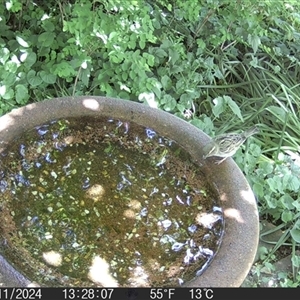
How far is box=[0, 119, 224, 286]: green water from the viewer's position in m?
2.01

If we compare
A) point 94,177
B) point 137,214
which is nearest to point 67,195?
point 94,177

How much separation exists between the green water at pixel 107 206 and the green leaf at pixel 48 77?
80cm

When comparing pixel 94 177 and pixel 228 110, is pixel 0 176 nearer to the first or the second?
pixel 94 177

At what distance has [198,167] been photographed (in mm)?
2459

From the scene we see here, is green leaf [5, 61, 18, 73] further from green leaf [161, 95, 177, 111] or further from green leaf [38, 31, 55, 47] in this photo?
green leaf [161, 95, 177, 111]

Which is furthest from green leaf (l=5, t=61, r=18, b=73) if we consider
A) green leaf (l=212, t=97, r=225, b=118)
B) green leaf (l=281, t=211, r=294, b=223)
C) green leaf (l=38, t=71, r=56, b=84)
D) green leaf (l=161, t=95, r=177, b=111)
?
green leaf (l=281, t=211, r=294, b=223)

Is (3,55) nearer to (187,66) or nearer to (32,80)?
(32,80)

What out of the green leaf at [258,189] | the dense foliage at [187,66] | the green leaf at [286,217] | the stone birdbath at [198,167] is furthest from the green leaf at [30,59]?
the green leaf at [286,217]

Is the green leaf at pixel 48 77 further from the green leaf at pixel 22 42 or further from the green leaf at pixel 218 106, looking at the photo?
the green leaf at pixel 218 106

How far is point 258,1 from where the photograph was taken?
3311mm

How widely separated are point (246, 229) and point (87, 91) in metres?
1.68

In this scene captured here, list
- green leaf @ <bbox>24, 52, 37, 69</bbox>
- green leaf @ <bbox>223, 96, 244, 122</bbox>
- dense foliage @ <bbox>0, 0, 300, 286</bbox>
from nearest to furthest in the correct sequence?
1. dense foliage @ <bbox>0, 0, 300, 286</bbox>
2. green leaf @ <bbox>24, 52, 37, 69</bbox>
3. green leaf @ <bbox>223, 96, 244, 122</bbox>

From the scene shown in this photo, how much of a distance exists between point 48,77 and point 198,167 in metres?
1.30

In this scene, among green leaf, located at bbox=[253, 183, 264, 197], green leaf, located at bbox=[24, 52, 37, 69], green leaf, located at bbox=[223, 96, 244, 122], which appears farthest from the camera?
green leaf, located at bbox=[223, 96, 244, 122]
